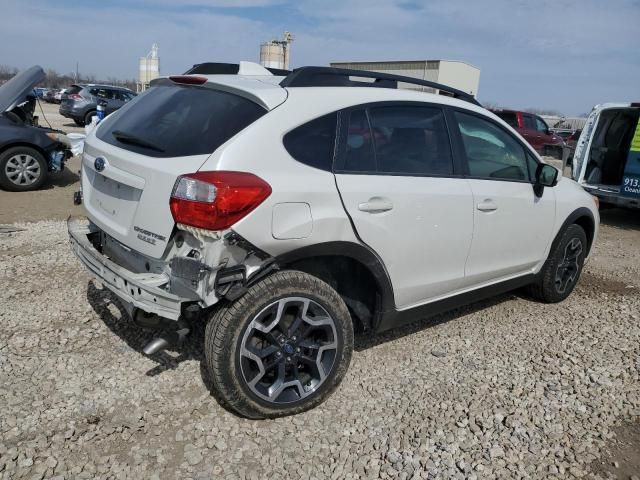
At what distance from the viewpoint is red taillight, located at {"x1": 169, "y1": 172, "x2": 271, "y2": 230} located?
96.7 inches

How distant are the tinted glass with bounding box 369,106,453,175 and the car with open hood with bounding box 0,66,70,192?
7113mm

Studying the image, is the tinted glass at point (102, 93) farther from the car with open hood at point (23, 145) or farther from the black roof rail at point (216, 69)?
the black roof rail at point (216, 69)

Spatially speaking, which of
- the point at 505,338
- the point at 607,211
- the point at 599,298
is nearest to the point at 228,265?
the point at 505,338

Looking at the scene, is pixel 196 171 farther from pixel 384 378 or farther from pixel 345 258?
pixel 384 378

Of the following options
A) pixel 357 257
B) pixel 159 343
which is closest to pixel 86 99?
pixel 159 343

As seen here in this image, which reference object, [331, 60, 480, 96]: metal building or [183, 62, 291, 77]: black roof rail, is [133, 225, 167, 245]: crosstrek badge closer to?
[183, 62, 291, 77]: black roof rail

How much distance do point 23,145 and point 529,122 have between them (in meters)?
15.2

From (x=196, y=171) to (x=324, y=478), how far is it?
1.59 metres

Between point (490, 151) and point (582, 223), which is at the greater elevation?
point (490, 151)

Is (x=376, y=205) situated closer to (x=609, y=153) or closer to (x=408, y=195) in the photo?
(x=408, y=195)

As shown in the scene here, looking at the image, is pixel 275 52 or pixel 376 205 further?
pixel 275 52

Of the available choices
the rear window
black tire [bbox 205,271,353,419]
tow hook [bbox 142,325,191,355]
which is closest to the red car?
the rear window

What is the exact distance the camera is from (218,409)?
2965mm

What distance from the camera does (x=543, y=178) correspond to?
13.3ft
